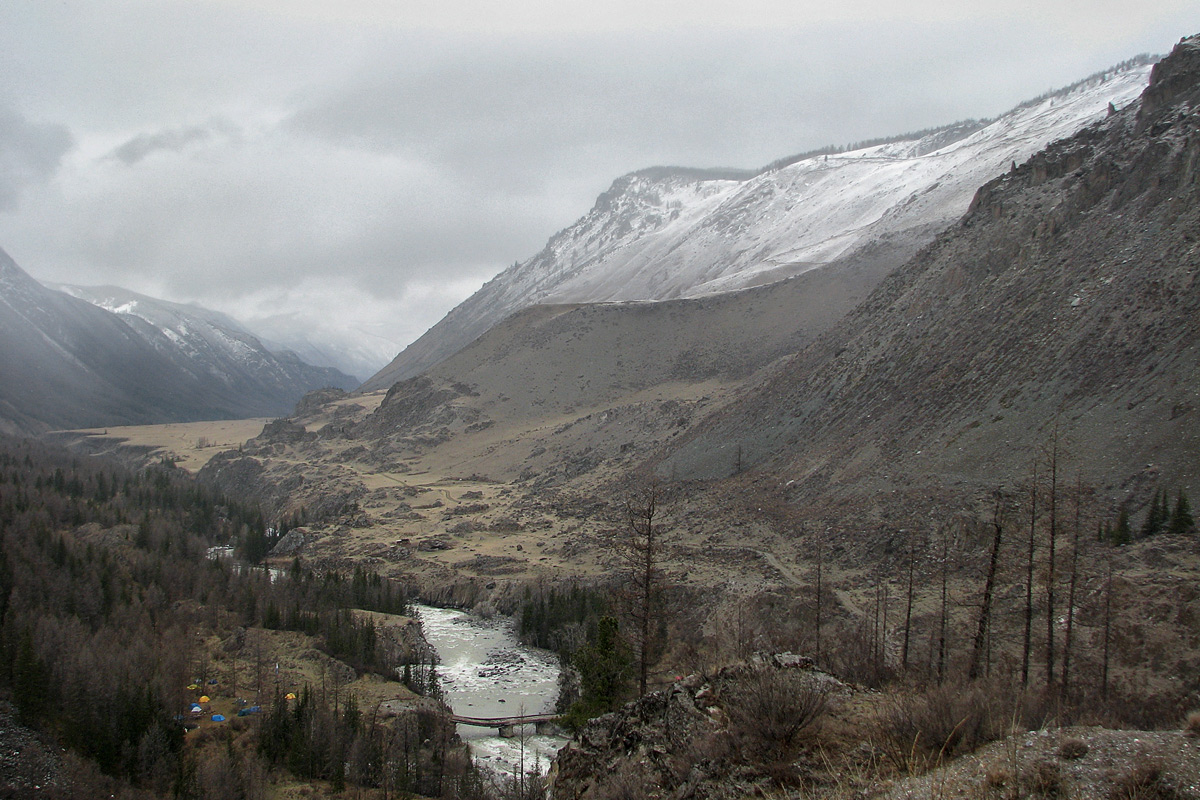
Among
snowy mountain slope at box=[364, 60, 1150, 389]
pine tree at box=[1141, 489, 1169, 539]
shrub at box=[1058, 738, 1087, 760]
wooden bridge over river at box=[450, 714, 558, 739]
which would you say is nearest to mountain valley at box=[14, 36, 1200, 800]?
shrub at box=[1058, 738, 1087, 760]

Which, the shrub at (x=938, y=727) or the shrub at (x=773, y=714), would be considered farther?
the shrub at (x=773, y=714)

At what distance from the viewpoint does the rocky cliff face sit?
34688 millimetres

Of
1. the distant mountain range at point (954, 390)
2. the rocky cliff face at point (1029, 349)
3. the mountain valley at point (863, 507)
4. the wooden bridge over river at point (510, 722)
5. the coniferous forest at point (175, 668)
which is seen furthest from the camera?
the distant mountain range at point (954, 390)

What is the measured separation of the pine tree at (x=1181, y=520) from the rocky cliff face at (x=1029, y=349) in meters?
2.23

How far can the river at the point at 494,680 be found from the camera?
1238 inches

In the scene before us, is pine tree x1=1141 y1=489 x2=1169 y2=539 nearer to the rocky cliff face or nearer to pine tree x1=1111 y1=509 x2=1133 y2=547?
pine tree x1=1111 y1=509 x2=1133 y2=547

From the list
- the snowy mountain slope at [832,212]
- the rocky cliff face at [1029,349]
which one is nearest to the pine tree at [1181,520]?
the rocky cliff face at [1029,349]

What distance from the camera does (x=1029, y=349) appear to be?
42.3m

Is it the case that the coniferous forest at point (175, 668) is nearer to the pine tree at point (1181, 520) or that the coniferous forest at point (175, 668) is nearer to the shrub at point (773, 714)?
the shrub at point (773, 714)

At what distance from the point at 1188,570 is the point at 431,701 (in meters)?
30.5

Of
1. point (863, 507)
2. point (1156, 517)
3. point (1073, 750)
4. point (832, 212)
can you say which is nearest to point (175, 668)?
point (863, 507)

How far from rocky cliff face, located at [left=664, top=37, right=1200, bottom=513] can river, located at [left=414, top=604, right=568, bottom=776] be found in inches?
760

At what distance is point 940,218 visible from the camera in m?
102

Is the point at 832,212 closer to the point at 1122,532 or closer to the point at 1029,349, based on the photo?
the point at 1029,349
